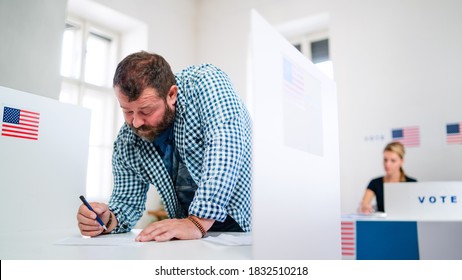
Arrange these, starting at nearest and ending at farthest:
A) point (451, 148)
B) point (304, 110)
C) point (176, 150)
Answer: point (304, 110) → point (176, 150) → point (451, 148)

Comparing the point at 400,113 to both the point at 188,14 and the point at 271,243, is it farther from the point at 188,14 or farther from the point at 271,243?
the point at 271,243

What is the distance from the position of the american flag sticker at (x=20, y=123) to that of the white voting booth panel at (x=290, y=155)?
35.4 inches

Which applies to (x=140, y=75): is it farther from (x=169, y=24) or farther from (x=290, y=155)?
(x=169, y=24)

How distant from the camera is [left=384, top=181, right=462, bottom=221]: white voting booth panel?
208 centimetres

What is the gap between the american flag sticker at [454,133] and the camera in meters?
3.36

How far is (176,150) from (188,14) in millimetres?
4167

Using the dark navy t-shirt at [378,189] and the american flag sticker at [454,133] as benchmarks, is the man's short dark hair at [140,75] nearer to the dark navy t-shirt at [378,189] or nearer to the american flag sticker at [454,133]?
the dark navy t-shirt at [378,189]

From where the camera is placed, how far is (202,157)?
1.13 metres

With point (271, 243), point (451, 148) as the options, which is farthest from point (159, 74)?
point (451, 148)

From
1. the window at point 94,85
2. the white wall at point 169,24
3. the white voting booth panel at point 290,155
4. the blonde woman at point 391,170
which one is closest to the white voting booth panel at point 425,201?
the blonde woman at point 391,170

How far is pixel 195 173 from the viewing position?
1137 millimetres

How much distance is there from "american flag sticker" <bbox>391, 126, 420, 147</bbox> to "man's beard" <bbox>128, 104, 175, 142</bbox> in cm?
300

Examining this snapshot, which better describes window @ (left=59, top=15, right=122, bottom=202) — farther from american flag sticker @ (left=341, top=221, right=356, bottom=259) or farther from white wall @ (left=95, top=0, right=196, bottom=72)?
american flag sticker @ (left=341, top=221, right=356, bottom=259)
